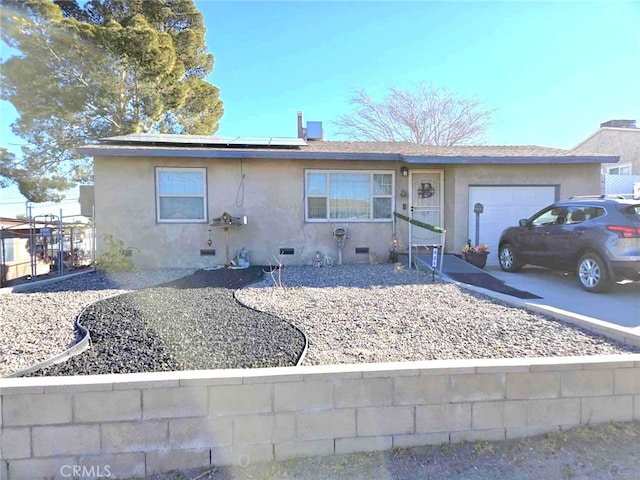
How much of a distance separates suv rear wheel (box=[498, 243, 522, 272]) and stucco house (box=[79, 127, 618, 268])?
40.5 inches

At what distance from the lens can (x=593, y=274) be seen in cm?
609

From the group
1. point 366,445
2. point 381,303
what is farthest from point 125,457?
point 381,303

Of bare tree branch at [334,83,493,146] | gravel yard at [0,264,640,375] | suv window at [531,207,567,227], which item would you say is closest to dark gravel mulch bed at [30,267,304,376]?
gravel yard at [0,264,640,375]

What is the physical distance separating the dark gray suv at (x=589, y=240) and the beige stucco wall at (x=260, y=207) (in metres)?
2.19

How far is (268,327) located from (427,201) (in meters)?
6.96

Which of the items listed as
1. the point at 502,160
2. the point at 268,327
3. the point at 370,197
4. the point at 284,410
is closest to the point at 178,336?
the point at 268,327

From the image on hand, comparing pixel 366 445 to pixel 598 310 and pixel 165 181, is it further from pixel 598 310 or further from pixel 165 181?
pixel 165 181

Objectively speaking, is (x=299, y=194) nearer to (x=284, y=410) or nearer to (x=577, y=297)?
(x=577, y=297)

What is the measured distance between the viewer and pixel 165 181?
8.62 meters

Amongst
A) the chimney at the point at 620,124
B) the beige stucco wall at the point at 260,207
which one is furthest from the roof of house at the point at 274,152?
the chimney at the point at 620,124

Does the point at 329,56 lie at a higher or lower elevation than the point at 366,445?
higher

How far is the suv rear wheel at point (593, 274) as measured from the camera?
5895 millimetres

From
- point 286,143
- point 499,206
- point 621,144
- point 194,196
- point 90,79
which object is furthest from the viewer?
point 621,144

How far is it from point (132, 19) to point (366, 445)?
59.1 ft
